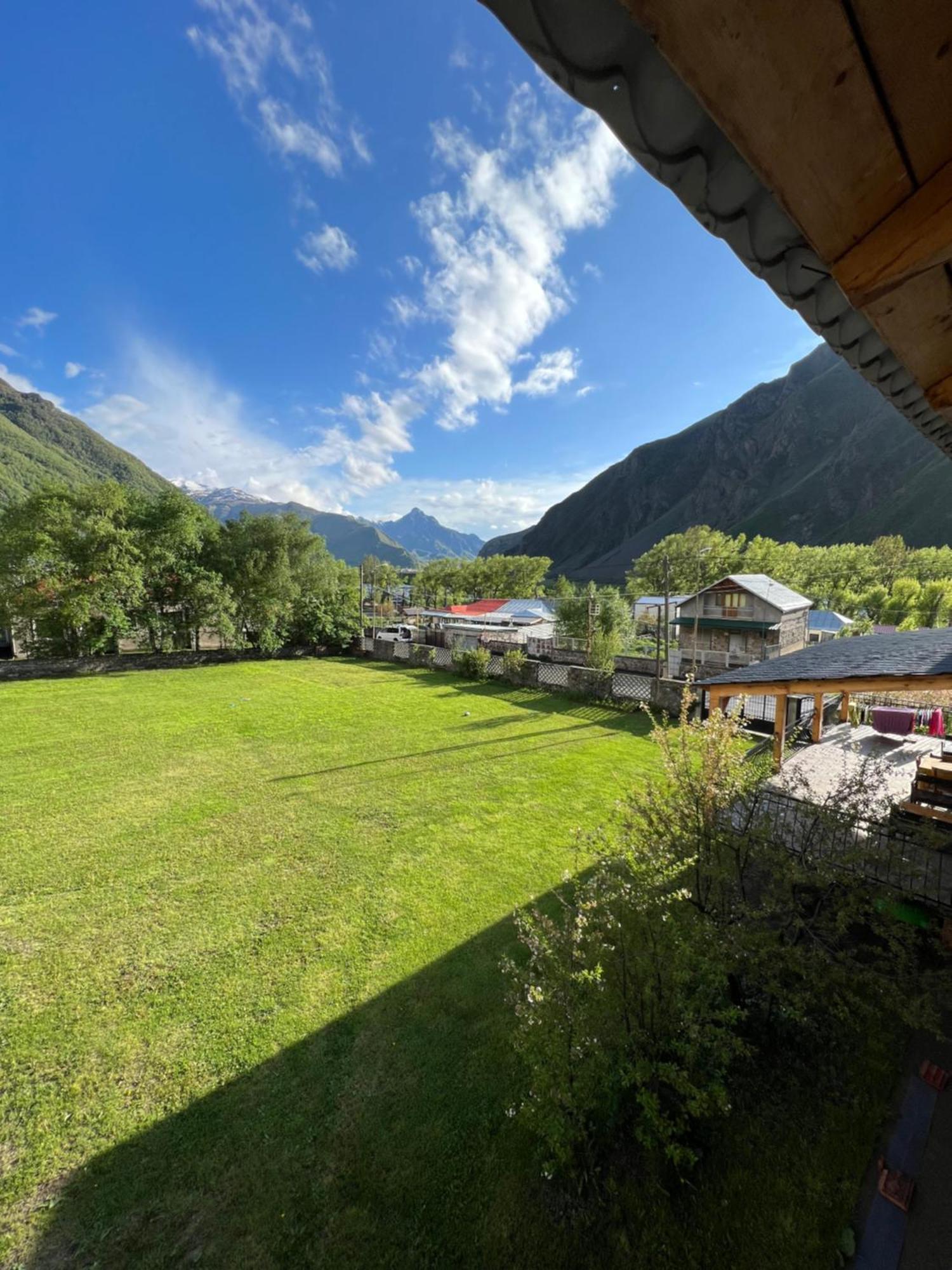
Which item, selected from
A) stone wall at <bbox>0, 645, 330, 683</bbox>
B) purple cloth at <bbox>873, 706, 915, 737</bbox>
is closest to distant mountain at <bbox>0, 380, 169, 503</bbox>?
stone wall at <bbox>0, 645, 330, 683</bbox>

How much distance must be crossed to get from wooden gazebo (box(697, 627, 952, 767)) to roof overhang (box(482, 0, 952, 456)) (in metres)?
4.11

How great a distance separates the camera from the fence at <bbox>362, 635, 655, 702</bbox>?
13625mm

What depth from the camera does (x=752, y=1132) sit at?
2.71m

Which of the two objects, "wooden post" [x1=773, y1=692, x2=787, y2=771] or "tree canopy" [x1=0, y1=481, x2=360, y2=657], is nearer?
"wooden post" [x1=773, y1=692, x2=787, y2=771]

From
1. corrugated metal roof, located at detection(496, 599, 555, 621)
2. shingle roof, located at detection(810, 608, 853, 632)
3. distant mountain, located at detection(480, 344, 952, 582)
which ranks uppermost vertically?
distant mountain, located at detection(480, 344, 952, 582)

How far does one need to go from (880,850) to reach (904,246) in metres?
4.30

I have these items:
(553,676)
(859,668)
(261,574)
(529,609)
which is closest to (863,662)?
(859,668)

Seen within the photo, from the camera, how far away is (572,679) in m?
15.0

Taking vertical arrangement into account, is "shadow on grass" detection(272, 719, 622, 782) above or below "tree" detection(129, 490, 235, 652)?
below

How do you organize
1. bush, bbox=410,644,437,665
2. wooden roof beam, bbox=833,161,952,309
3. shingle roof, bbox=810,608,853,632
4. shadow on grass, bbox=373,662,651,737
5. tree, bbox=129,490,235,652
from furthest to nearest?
1. shingle roof, bbox=810,608,853,632
2. bush, bbox=410,644,437,665
3. tree, bbox=129,490,235,652
4. shadow on grass, bbox=373,662,651,737
5. wooden roof beam, bbox=833,161,952,309

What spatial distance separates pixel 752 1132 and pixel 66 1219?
3.72 metres

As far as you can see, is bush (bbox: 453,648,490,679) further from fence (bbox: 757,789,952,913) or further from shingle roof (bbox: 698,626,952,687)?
fence (bbox: 757,789,952,913)

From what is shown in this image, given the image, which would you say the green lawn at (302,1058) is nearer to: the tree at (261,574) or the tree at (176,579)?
the tree at (176,579)

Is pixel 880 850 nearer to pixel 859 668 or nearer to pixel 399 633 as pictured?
pixel 859 668
